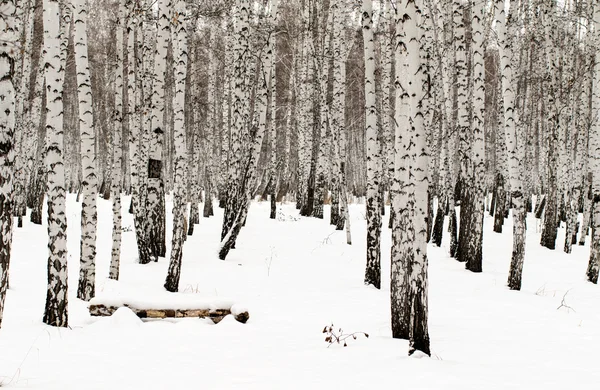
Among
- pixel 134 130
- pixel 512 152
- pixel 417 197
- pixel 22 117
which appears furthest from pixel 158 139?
pixel 22 117

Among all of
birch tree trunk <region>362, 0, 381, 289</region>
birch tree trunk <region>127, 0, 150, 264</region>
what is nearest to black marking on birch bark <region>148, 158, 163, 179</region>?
birch tree trunk <region>127, 0, 150, 264</region>

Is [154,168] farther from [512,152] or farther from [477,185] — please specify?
[512,152]

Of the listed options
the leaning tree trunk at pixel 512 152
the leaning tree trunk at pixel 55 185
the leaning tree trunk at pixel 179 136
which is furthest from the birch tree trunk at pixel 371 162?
the leaning tree trunk at pixel 55 185

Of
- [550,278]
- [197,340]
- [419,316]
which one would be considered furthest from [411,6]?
[550,278]

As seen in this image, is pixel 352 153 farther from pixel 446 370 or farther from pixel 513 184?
pixel 446 370

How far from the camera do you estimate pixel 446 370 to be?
14.3ft

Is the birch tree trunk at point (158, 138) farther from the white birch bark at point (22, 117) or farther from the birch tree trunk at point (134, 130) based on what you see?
the white birch bark at point (22, 117)

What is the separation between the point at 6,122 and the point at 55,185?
244cm

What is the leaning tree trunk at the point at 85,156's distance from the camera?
6570mm

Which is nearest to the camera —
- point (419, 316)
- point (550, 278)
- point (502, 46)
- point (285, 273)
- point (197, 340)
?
point (419, 316)

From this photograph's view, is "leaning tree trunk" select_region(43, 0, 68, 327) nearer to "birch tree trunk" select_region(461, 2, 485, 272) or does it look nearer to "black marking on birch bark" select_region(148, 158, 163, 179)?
"black marking on birch bark" select_region(148, 158, 163, 179)

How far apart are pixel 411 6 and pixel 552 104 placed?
37.9ft

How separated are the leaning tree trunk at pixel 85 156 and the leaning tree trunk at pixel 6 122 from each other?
123 inches

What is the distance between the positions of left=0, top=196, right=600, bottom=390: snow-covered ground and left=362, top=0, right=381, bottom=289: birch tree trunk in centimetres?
47
